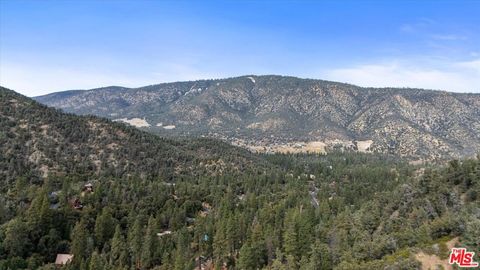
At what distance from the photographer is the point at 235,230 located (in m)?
113

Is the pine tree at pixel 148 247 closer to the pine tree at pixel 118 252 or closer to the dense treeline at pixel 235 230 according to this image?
the dense treeline at pixel 235 230

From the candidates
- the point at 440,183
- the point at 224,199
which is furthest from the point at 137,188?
the point at 440,183

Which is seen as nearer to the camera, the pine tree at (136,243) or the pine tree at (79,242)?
the pine tree at (79,242)

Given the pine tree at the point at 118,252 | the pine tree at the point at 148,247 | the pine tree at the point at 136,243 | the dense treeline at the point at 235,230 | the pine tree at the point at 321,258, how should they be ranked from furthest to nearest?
1. the pine tree at the point at 136,243
2. the pine tree at the point at 148,247
3. the pine tree at the point at 118,252
4. the dense treeline at the point at 235,230
5. the pine tree at the point at 321,258

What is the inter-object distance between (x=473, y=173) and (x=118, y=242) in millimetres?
94954

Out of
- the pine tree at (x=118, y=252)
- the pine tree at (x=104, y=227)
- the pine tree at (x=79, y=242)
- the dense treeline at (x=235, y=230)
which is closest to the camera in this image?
the dense treeline at (x=235, y=230)

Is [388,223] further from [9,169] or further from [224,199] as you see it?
[9,169]

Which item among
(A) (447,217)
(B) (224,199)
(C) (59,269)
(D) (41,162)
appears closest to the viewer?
(A) (447,217)

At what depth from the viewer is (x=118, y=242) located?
106m

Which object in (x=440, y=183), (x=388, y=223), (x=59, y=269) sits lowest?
(x=59, y=269)

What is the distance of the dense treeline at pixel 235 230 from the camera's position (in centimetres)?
8494

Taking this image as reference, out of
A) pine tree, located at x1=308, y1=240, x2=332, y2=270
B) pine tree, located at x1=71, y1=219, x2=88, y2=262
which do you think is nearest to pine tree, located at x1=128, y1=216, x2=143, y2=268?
pine tree, located at x1=71, y1=219, x2=88, y2=262

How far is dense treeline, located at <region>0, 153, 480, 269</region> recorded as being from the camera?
8494 centimetres

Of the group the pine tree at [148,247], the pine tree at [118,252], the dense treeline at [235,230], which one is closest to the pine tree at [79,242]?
the dense treeline at [235,230]
